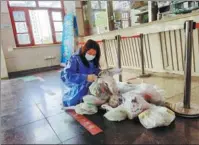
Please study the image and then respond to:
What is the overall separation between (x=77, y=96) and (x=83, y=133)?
0.61 meters

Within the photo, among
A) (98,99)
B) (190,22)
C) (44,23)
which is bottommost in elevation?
(98,99)

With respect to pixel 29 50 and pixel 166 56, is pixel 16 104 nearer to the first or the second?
pixel 166 56

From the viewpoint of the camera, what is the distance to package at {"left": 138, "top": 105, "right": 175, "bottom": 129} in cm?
127

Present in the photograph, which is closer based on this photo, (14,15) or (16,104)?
(16,104)

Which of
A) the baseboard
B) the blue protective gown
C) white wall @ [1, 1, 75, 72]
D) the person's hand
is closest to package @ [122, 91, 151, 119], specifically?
the person's hand

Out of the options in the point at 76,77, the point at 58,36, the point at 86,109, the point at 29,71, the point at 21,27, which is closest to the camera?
the point at 86,109

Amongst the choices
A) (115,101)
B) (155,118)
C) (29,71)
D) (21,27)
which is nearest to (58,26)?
(21,27)

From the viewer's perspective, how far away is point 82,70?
188 cm

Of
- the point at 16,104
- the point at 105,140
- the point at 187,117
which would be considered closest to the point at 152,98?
the point at 187,117

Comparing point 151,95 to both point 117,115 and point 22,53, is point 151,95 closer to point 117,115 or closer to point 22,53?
point 117,115

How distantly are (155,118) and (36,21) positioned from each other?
580 cm

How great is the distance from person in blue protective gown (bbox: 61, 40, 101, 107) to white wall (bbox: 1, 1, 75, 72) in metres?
4.40

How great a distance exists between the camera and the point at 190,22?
139cm

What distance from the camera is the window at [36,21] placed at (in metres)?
5.55
